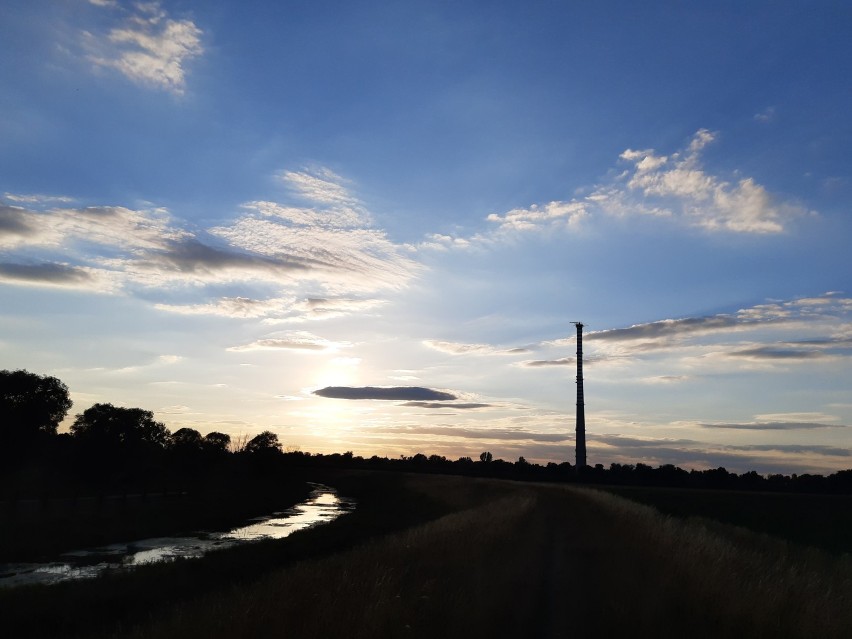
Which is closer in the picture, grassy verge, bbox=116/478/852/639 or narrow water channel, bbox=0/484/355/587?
grassy verge, bbox=116/478/852/639

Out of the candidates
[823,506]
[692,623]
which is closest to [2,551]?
[692,623]

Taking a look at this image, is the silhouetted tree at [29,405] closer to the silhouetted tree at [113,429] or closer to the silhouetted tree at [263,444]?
the silhouetted tree at [113,429]

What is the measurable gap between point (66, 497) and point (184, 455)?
58.1 metres

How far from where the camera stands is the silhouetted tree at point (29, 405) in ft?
204

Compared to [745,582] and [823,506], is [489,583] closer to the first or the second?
[745,582]

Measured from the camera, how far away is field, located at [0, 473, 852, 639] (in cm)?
1052

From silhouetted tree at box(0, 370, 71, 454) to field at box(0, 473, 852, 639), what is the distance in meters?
47.1

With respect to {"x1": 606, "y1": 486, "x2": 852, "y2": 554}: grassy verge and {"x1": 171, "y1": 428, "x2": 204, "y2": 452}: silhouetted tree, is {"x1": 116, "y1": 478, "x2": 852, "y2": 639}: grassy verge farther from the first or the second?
{"x1": 171, "y1": 428, "x2": 204, "y2": 452}: silhouetted tree

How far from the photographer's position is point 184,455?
11788 centimetres

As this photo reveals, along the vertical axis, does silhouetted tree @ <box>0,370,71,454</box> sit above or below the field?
above

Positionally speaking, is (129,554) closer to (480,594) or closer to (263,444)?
(480,594)

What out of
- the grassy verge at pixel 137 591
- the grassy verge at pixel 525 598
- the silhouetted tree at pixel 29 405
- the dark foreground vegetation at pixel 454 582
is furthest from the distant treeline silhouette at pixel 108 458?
the grassy verge at pixel 525 598

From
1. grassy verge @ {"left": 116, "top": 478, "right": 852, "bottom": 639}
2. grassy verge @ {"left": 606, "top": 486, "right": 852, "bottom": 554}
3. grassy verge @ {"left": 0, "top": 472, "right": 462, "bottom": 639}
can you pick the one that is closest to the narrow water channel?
grassy verge @ {"left": 0, "top": 472, "right": 462, "bottom": 639}

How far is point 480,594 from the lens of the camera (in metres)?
12.8
